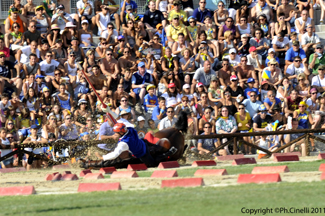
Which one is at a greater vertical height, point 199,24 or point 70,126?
point 199,24

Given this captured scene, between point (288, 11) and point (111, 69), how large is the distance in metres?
5.74

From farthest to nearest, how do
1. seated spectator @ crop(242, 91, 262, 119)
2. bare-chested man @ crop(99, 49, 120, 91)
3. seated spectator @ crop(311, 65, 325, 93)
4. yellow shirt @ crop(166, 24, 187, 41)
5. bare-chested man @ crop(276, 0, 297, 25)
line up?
bare-chested man @ crop(276, 0, 297, 25) → yellow shirt @ crop(166, 24, 187, 41) → bare-chested man @ crop(99, 49, 120, 91) → seated spectator @ crop(311, 65, 325, 93) → seated spectator @ crop(242, 91, 262, 119)

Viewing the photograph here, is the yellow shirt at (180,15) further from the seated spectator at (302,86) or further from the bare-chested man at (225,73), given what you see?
the seated spectator at (302,86)

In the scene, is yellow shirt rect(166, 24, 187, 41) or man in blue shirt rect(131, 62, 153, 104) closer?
man in blue shirt rect(131, 62, 153, 104)

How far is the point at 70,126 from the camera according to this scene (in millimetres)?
14773

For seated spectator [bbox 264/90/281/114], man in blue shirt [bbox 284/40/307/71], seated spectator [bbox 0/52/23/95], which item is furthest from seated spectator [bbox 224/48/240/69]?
seated spectator [bbox 0/52/23/95]

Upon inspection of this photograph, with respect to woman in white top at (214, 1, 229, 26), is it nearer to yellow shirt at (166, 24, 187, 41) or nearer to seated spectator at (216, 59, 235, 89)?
yellow shirt at (166, 24, 187, 41)

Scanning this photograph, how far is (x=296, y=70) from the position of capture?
1683 centimetres

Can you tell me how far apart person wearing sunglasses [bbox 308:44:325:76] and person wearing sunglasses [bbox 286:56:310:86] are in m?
0.19

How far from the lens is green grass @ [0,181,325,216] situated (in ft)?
20.0

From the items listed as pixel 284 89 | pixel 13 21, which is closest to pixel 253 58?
pixel 284 89

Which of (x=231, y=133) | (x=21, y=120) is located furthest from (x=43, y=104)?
(x=231, y=133)

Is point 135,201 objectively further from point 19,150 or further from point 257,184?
point 19,150

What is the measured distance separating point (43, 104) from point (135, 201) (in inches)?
366
